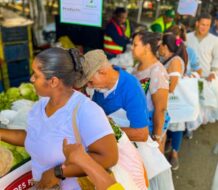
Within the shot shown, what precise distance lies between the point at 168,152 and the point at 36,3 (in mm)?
4189

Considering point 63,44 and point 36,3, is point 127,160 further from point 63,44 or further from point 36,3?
point 36,3

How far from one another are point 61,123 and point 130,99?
1.86 feet

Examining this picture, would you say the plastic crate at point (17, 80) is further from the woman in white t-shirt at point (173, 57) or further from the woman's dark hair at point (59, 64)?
the woman's dark hair at point (59, 64)

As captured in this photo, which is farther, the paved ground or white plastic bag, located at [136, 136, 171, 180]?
the paved ground

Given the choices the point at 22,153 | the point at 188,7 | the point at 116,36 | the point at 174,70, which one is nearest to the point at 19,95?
the point at 22,153

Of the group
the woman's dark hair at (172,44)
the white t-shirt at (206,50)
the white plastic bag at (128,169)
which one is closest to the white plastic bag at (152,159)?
the white plastic bag at (128,169)

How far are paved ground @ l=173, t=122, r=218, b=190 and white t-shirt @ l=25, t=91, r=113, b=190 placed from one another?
6.62 ft

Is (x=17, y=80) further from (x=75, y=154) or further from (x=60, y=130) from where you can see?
(x=75, y=154)

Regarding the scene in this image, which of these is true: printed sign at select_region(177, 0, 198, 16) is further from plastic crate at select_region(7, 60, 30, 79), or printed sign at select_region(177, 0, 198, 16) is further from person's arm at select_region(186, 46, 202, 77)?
plastic crate at select_region(7, 60, 30, 79)

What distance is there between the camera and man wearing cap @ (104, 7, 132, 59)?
4632 millimetres

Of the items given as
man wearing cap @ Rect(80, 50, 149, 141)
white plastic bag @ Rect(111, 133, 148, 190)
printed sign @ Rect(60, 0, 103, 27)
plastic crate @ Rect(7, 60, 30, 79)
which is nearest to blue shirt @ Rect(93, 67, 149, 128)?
man wearing cap @ Rect(80, 50, 149, 141)

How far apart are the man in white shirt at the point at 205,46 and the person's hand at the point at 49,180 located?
8.78 ft

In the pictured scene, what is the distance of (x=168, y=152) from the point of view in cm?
364

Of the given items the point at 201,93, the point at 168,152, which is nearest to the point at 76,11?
the point at 201,93
